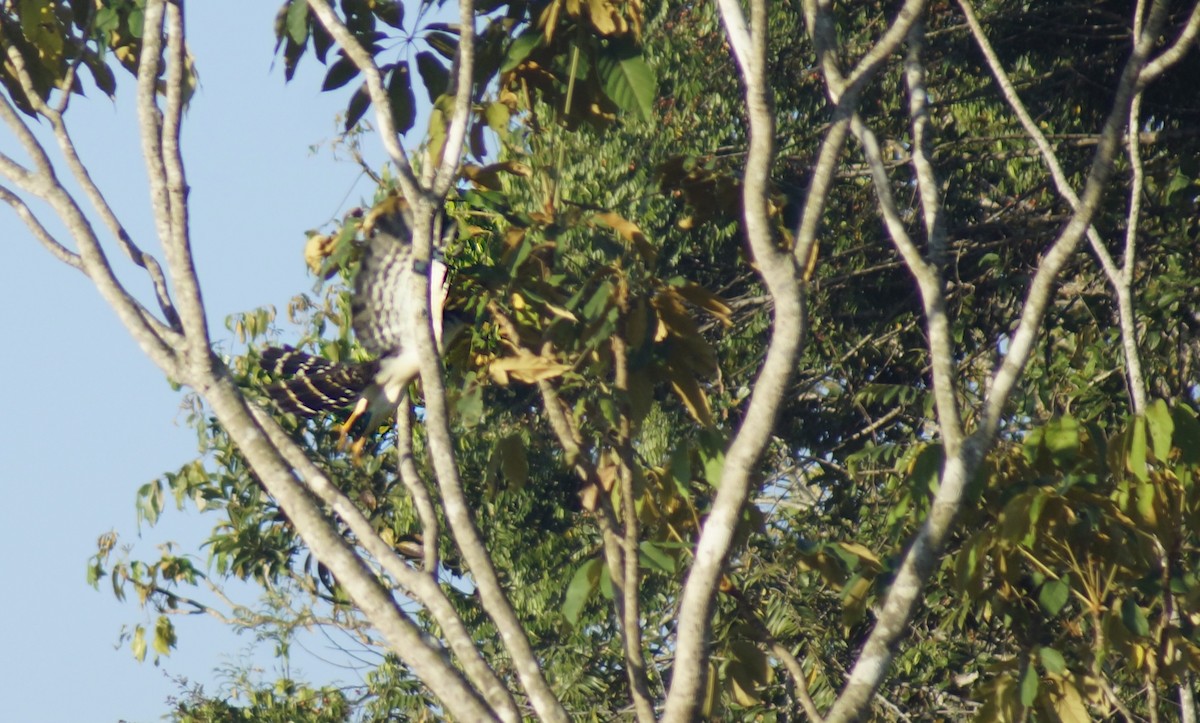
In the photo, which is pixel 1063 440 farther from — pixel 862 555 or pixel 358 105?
pixel 358 105

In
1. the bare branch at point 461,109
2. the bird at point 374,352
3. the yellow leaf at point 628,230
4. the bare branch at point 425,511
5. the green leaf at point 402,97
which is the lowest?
the bare branch at point 425,511

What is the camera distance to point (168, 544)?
571 centimetres

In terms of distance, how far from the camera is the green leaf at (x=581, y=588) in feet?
7.24

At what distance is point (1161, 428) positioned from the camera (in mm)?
2273

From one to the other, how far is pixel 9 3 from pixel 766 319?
285 cm

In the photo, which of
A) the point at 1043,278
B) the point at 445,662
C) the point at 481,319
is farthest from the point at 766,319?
the point at 445,662

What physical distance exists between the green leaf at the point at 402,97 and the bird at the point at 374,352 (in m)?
0.16

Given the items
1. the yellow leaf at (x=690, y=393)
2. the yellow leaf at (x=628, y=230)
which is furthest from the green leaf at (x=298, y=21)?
the yellow leaf at (x=690, y=393)

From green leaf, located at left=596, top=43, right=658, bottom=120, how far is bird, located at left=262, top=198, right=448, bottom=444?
0.48 m

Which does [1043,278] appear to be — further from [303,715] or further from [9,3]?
[303,715]

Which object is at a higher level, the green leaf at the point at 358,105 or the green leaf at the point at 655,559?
the green leaf at the point at 358,105

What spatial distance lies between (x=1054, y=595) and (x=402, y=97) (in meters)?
1.48

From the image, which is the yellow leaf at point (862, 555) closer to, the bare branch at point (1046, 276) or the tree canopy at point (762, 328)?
the tree canopy at point (762, 328)

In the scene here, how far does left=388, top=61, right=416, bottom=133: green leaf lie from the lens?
266 cm
